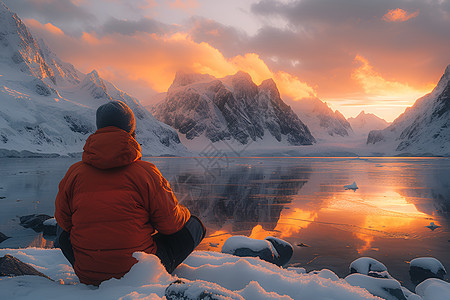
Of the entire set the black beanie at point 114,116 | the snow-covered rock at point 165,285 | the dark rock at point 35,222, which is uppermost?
the black beanie at point 114,116

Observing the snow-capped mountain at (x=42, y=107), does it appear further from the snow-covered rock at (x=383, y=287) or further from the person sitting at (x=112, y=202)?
the snow-covered rock at (x=383, y=287)

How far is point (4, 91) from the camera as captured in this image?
116625 millimetres

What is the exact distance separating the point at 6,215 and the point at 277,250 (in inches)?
443

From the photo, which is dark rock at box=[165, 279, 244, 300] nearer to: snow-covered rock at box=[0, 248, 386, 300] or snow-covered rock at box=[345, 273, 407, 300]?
snow-covered rock at box=[0, 248, 386, 300]

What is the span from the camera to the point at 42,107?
403 feet

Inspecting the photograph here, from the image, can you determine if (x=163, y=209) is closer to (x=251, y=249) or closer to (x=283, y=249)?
(x=251, y=249)

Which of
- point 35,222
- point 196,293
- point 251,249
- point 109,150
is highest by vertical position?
point 109,150

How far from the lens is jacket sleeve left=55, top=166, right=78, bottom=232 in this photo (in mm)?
2859

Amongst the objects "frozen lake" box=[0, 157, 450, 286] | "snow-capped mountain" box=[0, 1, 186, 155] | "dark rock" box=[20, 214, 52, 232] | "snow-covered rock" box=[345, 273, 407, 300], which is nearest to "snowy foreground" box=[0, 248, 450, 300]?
"snow-covered rock" box=[345, 273, 407, 300]

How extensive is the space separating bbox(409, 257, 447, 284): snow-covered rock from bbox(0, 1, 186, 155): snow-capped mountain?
107 metres

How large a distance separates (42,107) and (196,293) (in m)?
146

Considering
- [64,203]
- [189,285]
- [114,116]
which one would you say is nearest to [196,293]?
[189,285]

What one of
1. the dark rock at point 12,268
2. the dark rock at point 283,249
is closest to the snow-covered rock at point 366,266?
the dark rock at point 283,249

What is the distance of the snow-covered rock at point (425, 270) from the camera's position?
19.7 feet
